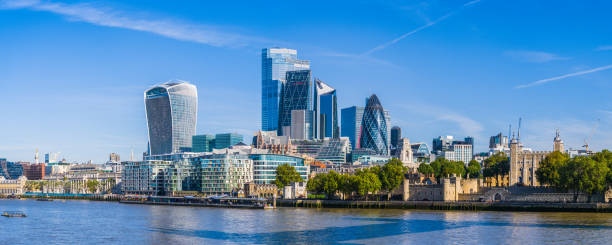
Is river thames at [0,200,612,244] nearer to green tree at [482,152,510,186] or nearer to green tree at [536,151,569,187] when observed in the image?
green tree at [536,151,569,187]

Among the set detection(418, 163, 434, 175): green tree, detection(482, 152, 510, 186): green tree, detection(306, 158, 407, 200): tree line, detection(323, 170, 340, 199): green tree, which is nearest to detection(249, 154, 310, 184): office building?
detection(418, 163, 434, 175): green tree

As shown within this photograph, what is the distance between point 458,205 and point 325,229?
124ft

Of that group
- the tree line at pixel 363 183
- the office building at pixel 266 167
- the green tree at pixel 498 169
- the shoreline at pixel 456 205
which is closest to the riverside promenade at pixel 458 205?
the shoreline at pixel 456 205

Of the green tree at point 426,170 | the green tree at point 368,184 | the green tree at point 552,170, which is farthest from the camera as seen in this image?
the green tree at point 426,170

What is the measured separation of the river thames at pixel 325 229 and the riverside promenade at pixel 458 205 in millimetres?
4353

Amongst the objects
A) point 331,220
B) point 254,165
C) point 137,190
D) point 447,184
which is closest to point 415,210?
point 447,184

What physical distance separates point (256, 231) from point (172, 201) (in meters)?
79.6

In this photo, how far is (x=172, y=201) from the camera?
150500 millimetres

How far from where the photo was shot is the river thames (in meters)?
65.2

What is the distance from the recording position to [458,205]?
10650 centimetres

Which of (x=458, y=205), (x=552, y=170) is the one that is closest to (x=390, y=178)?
(x=458, y=205)

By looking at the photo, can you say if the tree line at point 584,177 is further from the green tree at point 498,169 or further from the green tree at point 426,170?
→ the green tree at point 426,170

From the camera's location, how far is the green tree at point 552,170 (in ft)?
344

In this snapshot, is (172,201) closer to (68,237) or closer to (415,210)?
(415,210)
